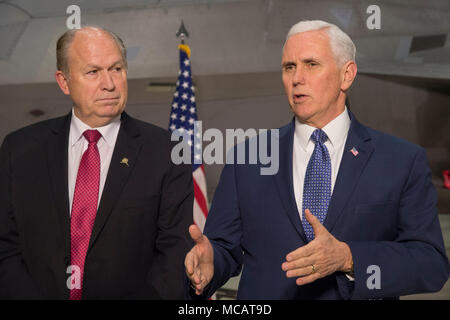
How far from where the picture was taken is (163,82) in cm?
905

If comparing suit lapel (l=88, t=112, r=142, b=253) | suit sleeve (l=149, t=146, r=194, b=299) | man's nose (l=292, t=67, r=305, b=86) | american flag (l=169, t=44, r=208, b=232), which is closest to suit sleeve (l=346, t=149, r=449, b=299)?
man's nose (l=292, t=67, r=305, b=86)

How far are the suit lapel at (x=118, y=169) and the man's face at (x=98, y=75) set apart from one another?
110 millimetres

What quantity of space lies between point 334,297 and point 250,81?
7201 mm

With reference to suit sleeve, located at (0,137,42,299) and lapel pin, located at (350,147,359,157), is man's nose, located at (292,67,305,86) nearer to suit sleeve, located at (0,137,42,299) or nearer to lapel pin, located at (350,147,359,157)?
lapel pin, located at (350,147,359,157)

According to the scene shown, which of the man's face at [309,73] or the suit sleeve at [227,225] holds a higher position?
the man's face at [309,73]

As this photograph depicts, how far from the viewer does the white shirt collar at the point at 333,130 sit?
233 cm

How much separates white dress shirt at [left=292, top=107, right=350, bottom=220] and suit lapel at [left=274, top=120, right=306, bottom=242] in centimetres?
4

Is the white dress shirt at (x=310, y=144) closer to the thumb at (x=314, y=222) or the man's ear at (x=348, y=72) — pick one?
the man's ear at (x=348, y=72)

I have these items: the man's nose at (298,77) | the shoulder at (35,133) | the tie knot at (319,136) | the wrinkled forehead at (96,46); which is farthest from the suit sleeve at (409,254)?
the shoulder at (35,133)

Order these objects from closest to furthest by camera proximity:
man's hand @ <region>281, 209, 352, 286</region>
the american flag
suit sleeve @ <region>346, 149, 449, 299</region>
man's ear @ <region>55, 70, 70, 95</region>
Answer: man's hand @ <region>281, 209, 352, 286</region> → suit sleeve @ <region>346, 149, 449, 299</region> → man's ear @ <region>55, 70, 70, 95</region> → the american flag

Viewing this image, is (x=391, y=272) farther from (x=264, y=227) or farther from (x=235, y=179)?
(x=235, y=179)

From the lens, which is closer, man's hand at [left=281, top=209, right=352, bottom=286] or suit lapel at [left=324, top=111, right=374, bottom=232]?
man's hand at [left=281, top=209, right=352, bottom=286]

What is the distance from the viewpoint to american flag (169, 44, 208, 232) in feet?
17.4

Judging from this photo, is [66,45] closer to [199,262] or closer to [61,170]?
[61,170]
